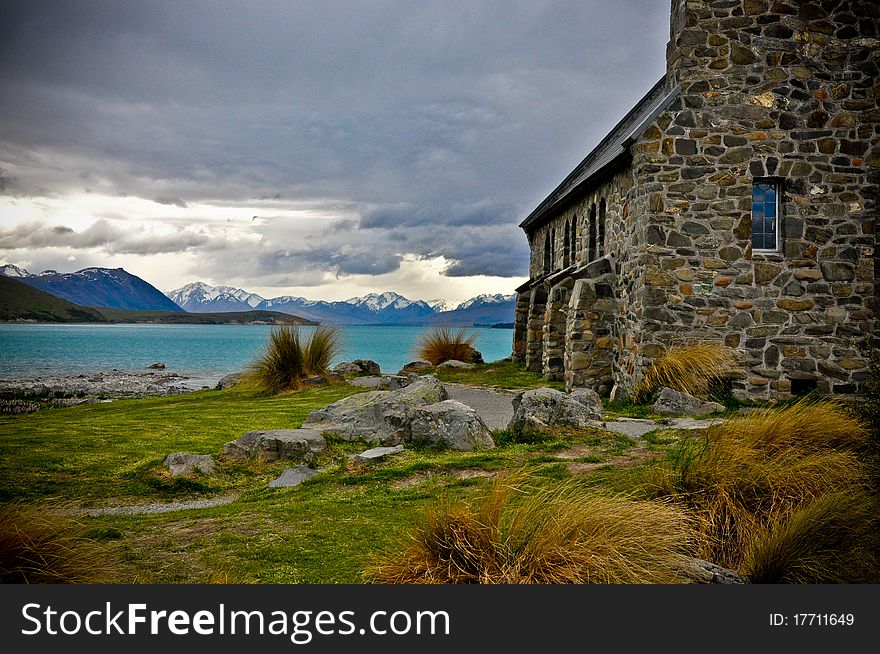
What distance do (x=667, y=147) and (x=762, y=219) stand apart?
233cm

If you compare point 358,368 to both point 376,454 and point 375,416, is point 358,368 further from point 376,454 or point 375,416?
point 376,454

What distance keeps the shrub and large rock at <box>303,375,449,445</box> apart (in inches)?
521

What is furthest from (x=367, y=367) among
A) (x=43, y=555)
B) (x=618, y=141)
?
(x=43, y=555)

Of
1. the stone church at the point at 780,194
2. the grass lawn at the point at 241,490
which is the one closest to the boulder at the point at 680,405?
the stone church at the point at 780,194

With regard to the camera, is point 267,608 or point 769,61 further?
point 769,61

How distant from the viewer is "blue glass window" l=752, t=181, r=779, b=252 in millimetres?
13289

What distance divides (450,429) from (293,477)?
202cm

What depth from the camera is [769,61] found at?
13016 millimetres

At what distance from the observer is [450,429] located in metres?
8.45

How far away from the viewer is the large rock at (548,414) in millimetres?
8896

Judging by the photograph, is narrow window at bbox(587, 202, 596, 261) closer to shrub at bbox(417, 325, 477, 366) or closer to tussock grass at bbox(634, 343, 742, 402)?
tussock grass at bbox(634, 343, 742, 402)

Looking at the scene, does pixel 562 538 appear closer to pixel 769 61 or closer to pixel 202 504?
pixel 202 504

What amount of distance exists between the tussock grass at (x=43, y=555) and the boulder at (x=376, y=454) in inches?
137

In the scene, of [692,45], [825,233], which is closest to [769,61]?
[692,45]
